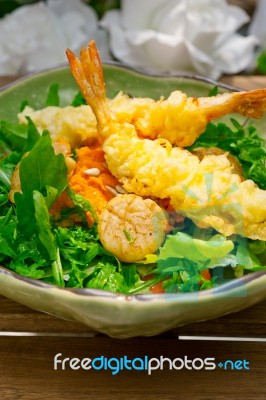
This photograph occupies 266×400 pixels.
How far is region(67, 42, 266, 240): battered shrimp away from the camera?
218cm

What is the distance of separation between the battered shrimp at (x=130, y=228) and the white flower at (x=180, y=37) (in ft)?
5.51

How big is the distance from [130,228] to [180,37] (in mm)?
1828

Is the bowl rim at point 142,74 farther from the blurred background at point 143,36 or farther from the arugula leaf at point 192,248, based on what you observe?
the arugula leaf at point 192,248

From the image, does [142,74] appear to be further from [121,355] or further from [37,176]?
[121,355]

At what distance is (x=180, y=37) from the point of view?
362cm

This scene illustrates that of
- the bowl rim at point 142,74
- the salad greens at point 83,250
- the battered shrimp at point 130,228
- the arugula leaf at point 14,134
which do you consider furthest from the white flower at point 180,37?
the battered shrimp at point 130,228

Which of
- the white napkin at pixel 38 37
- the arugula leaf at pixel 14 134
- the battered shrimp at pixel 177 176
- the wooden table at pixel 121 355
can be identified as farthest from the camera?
the white napkin at pixel 38 37

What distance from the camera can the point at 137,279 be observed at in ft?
7.07

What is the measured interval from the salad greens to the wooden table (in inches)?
A: 6.9

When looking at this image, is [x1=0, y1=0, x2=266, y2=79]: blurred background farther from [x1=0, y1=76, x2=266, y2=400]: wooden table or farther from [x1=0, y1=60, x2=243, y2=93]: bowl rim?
[x1=0, y1=76, x2=266, y2=400]: wooden table

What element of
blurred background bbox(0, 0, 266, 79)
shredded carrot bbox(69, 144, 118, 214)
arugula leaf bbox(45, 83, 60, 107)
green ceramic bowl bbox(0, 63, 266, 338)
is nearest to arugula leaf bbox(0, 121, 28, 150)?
arugula leaf bbox(45, 83, 60, 107)

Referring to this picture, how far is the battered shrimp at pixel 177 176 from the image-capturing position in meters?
2.18

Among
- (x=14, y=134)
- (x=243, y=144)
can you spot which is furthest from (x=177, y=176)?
(x=14, y=134)

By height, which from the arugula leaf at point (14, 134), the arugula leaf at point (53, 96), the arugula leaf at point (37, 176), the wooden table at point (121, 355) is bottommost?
the wooden table at point (121, 355)
